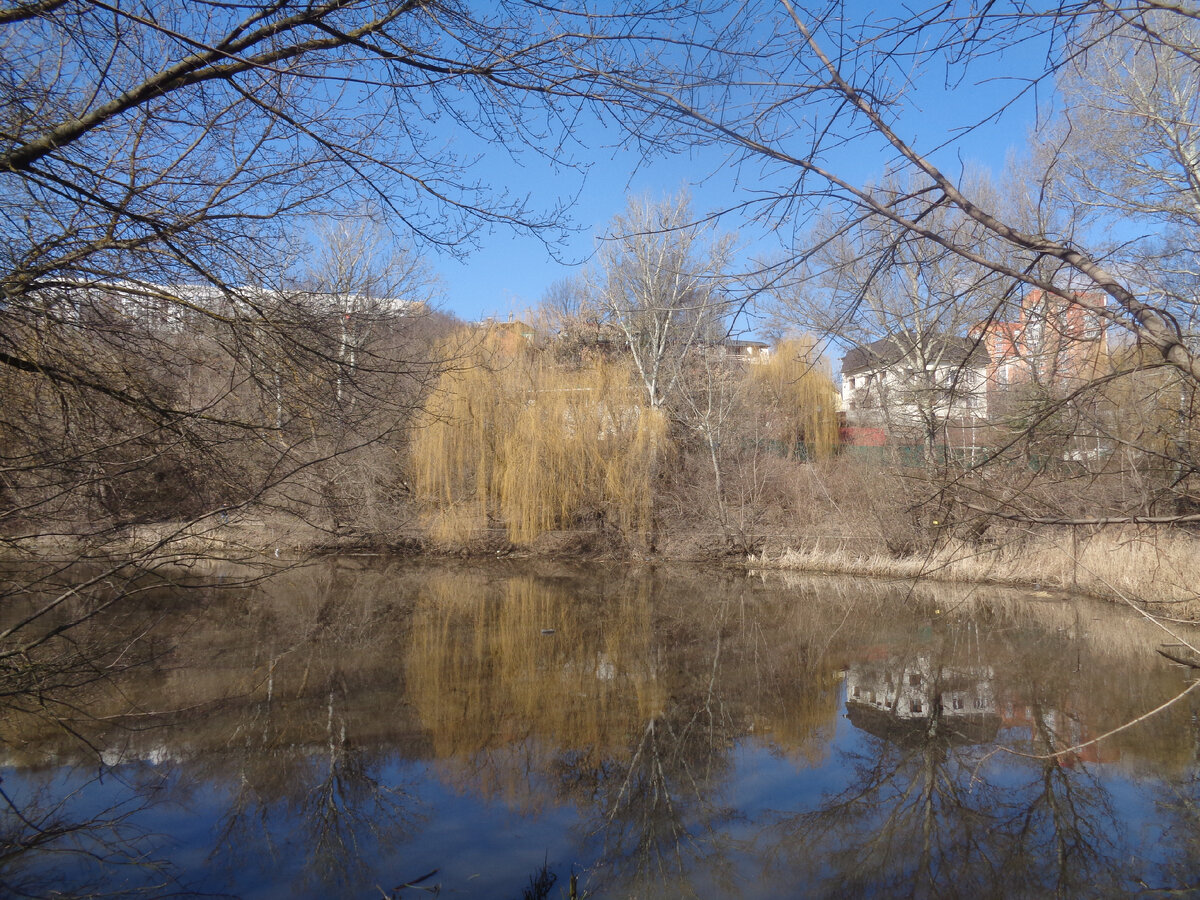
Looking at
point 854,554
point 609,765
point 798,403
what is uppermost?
point 798,403

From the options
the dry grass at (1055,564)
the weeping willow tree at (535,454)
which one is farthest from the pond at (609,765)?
the weeping willow tree at (535,454)

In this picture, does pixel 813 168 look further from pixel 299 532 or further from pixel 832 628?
pixel 299 532

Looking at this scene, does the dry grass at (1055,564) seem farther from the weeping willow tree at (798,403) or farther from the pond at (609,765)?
the weeping willow tree at (798,403)

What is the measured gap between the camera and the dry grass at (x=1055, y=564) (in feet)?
30.2

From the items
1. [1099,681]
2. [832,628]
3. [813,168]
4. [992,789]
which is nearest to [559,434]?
[832,628]

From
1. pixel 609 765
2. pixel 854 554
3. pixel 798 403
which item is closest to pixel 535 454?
pixel 854 554

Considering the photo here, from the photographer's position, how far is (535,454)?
54.4 feet

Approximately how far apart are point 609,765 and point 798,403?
655 inches

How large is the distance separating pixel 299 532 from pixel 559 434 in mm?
5606

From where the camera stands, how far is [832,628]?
34.0ft

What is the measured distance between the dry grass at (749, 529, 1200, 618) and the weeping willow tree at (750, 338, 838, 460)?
5.85 metres

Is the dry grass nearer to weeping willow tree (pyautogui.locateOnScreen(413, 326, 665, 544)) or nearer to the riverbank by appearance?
the riverbank

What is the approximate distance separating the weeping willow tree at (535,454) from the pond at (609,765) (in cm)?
639

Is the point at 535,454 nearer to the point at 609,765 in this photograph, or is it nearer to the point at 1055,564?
the point at 1055,564
